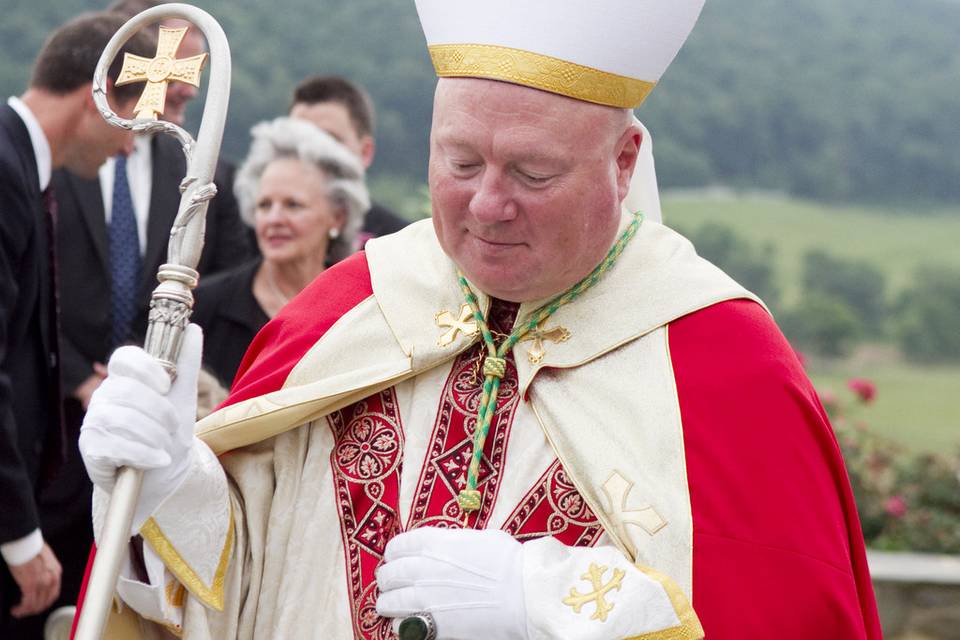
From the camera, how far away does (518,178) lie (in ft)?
8.42

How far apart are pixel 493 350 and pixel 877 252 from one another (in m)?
11.8

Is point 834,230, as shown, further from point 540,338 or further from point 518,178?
point 518,178

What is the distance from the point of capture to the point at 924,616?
21.8ft

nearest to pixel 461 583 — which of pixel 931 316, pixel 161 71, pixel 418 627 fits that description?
pixel 418 627

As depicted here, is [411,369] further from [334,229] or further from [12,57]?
[12,57]

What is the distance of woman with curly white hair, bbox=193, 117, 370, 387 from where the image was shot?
482 cm

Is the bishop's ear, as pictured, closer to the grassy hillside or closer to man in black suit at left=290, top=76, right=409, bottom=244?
man in black suit at left=290, top=76, right=409, bottom=244

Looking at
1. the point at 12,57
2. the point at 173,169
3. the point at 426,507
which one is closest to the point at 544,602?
the point at 426,507

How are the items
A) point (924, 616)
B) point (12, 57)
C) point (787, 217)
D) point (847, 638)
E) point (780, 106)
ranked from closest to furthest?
point (847, 638) < point (924, 616) < point (12, 57) < point (787, 217) < point (780, 106)

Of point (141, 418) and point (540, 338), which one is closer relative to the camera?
point (141, 418)

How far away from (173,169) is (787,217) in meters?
9.73

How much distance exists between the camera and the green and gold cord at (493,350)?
8.84 feet

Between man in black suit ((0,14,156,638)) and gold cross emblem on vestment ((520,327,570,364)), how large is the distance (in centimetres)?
172

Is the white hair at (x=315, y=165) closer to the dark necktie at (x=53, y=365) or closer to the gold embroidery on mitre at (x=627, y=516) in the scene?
the dark necktie at (x=53, y=365)
